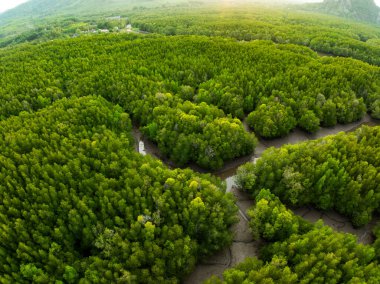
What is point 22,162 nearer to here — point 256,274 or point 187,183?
point 187,183

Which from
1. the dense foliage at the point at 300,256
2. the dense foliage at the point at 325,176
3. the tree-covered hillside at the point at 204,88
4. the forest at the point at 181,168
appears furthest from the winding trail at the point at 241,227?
the dense foliage at the point at 300,256

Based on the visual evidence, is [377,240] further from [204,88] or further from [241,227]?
[204,88]

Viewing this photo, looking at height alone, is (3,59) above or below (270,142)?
above

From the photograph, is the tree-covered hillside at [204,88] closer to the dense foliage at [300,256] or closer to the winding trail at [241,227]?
the winding trail at [241,227]

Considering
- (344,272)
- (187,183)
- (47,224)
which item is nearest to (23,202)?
(47,224)

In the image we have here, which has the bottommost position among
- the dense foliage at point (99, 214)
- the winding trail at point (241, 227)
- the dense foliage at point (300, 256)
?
the winding trail at point (241, 227)

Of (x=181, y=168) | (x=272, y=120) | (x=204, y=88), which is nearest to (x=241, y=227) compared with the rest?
(x=181, y=168)
